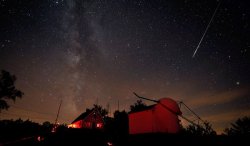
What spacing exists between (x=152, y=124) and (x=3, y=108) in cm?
3892

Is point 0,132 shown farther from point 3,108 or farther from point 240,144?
point 240,144

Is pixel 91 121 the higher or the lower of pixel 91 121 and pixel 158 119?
the higher

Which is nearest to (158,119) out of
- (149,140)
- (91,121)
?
(149,140)

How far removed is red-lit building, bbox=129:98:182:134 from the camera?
18328 millimetres

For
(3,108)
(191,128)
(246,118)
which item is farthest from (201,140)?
(3,108)

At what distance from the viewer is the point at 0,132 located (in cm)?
2358

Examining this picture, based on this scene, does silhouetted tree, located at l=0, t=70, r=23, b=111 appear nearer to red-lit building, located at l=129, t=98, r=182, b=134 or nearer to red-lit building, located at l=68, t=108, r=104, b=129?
red-lit building, located at l=68, t=108, r=104, b=129

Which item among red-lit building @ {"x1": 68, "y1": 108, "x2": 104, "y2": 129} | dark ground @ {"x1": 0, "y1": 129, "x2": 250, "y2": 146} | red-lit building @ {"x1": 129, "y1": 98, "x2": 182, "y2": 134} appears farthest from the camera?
red-lit building @ {"x1": 68, "y1": 108, "x2": 104, "y2": 129}

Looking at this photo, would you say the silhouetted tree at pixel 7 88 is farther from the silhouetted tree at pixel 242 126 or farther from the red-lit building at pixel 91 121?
the silhouetted tree at pixel 242 126

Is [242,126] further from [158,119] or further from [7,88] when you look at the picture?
[7,88]

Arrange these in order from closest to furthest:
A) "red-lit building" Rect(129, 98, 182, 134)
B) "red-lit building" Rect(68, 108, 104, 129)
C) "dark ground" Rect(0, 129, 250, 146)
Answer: "dark ground" Rect(0, 129, 250, 146), "red-lit building" Rect(129, 98, 182, 134), "red-lit building" Rect(68, 108, 104, 129)

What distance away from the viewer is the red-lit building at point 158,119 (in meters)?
18.3

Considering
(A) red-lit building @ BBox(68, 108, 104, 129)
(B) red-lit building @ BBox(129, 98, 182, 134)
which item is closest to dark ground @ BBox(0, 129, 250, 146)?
(B) red-lit building @ BBox(129, 98, 182, 134)

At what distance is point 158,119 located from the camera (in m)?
18.4
